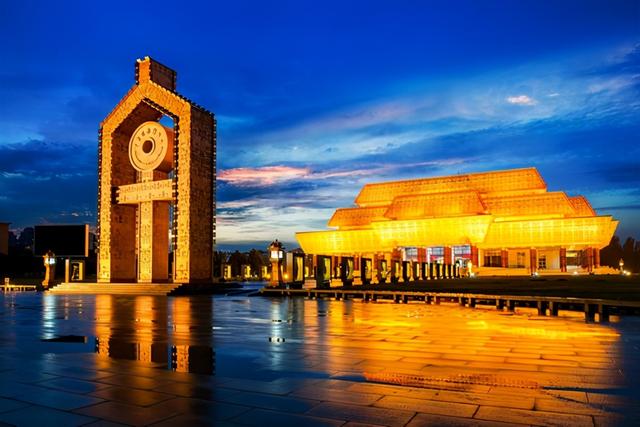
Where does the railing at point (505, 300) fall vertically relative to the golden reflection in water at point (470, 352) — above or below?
below

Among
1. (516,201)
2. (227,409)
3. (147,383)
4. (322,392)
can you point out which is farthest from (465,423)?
(516,201)

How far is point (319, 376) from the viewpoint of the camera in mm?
8062

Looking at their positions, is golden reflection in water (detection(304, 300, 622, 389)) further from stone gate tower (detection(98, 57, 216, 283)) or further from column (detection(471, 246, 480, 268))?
column (detection(471, 246, 480, 268))

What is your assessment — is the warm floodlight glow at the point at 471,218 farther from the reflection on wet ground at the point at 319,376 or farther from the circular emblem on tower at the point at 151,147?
the reflection on wet ground at the point at 319,376

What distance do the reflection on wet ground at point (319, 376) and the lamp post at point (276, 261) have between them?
25.4m

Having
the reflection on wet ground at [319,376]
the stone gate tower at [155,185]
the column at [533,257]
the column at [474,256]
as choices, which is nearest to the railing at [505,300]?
the reflection on wet ground at [319,376]

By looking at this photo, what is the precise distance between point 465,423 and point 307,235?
120 m

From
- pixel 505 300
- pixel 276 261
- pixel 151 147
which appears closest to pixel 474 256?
pixel 151 147

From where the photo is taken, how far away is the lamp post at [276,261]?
4038 cm

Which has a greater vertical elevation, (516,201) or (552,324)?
(516,201)

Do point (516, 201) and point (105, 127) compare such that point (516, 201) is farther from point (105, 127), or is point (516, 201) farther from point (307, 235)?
point (105, 127)

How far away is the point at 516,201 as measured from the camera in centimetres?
10306

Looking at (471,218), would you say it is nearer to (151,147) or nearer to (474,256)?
(474,256)

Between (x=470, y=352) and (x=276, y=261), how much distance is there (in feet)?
102
